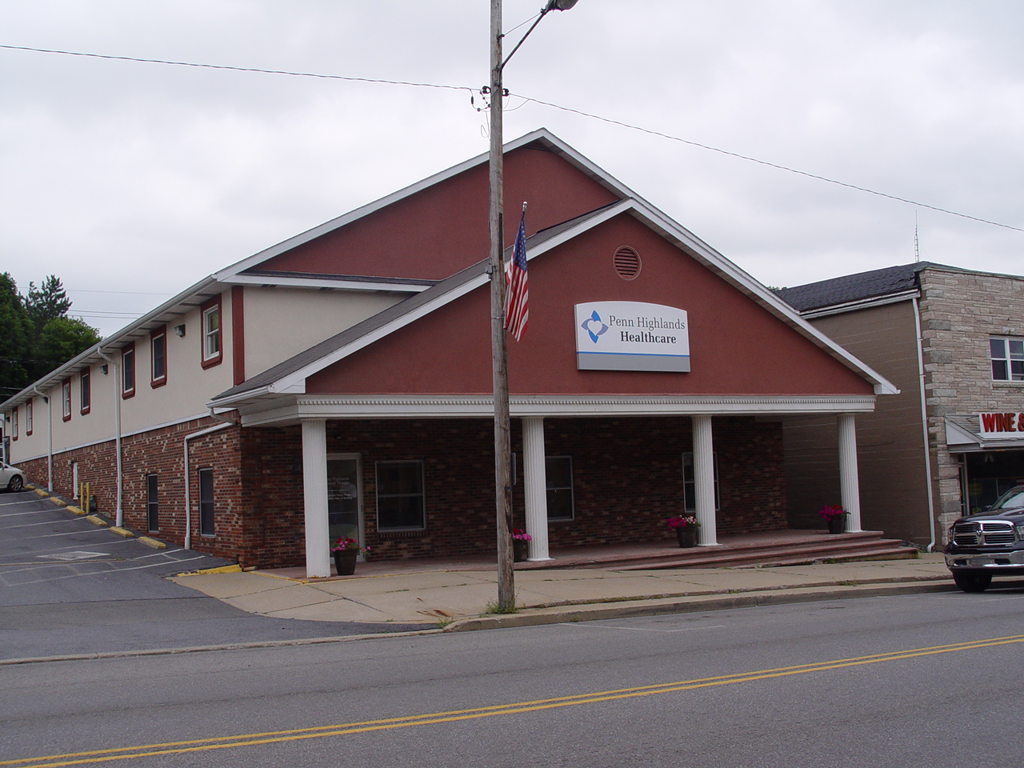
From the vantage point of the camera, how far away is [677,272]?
2162cm

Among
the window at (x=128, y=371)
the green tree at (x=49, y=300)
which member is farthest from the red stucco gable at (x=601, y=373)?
the green tree at (x=49, y=300)

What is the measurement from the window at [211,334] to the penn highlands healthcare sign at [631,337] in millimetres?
7164

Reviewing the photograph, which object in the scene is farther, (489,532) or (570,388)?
(489,532)

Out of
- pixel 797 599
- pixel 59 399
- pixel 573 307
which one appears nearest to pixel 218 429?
pixel 573 307

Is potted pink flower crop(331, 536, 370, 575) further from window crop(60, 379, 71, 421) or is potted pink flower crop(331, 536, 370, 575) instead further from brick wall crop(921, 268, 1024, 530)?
window crop(60, 379, 71, 421)

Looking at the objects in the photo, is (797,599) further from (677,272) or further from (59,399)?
(59,399)

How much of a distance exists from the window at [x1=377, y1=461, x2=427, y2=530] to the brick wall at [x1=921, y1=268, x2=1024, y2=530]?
43.2 ft

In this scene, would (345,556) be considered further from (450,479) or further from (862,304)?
(862,304)

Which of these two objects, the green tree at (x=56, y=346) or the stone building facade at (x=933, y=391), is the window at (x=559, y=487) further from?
the green tree at (x=56, y=346)

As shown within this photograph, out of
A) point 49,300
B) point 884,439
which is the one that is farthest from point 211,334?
point 49,300

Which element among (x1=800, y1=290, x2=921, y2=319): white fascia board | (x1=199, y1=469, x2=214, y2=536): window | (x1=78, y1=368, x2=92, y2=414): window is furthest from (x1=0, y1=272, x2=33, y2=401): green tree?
(x1=800, y1=290, x2=921, y2=319): white fascia board

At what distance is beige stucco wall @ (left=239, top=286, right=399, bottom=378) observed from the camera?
65.0 ft

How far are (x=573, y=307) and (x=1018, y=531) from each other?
8715 millimetres

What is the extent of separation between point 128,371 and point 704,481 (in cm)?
1486
